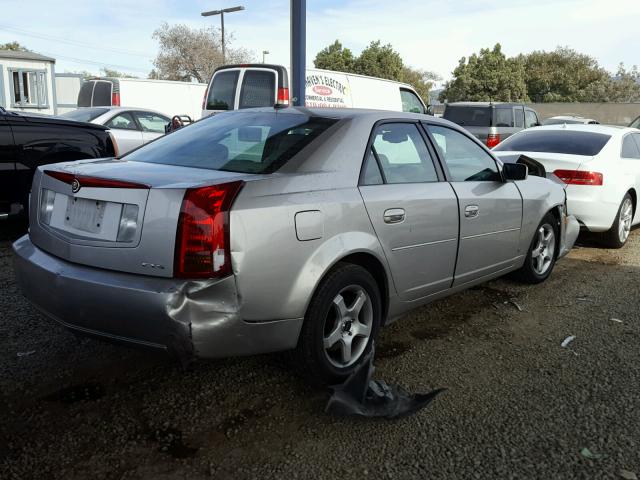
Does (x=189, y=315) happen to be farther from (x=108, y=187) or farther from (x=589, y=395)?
(x=589, y=395)

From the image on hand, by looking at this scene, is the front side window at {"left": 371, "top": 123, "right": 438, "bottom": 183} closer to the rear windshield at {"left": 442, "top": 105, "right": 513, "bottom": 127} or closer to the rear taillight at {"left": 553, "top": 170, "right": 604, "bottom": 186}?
the rear taillight at {"left": 553, "top": 170, "right": 604, "bottom": 186}

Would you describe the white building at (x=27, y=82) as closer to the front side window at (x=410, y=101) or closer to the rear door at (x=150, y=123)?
the rear door at (x=150, y=123)

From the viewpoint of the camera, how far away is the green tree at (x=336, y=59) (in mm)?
51412

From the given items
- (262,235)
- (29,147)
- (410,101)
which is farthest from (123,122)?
(262,235)

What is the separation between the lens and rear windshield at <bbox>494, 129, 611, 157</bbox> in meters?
6.83

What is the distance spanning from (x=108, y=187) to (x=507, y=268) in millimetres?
3165

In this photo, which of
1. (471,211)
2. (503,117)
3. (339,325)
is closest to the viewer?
(339,325)

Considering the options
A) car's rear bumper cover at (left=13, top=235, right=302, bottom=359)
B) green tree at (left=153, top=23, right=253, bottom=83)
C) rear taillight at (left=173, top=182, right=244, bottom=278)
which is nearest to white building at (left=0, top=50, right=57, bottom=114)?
green tree at (left=153, top=23, right=253, bottom=83)

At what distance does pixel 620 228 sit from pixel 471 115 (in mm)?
8420

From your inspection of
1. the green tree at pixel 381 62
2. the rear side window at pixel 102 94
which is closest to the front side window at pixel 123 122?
the rear side window at pixel 102 94

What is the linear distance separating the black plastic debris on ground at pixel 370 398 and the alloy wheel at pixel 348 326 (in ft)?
0.58

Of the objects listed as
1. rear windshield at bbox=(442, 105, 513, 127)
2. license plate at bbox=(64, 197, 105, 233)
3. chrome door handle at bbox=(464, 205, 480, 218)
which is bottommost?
chrome door handle at bbox=(464, 205, 480, 218)

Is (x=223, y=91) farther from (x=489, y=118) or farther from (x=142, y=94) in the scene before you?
(x=142, y=94)

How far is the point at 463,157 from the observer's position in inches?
167
